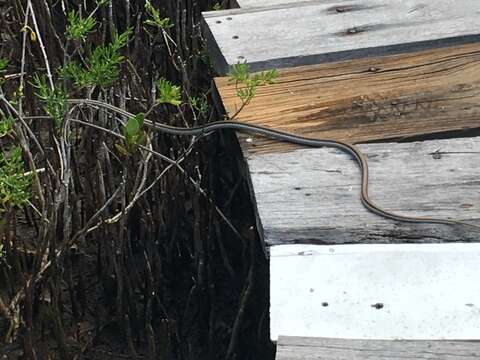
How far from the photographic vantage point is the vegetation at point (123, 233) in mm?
1892

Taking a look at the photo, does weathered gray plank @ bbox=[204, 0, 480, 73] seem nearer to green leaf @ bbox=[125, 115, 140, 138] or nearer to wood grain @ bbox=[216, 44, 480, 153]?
wood grain @ bbox=[216, 44, 480, 153]

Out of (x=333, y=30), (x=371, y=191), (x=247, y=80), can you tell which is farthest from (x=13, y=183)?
(x=333, y=30)

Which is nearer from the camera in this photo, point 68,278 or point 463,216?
point 463,216

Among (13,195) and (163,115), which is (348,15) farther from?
(13,195)

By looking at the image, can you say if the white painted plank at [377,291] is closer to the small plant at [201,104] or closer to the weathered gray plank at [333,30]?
the small plant at [201,104]

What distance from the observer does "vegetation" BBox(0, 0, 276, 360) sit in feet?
6.21

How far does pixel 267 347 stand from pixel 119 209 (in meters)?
0.52

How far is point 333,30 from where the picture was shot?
238 centimetres

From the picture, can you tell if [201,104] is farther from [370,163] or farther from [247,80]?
[370,163]

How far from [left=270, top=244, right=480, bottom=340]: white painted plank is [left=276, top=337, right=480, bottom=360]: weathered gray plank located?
0.02 meters

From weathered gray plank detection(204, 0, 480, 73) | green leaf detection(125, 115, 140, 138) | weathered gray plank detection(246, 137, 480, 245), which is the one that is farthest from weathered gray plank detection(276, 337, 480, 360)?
weathered gray plank detection(204, 0, 480, 73)

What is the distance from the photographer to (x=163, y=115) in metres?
2.40

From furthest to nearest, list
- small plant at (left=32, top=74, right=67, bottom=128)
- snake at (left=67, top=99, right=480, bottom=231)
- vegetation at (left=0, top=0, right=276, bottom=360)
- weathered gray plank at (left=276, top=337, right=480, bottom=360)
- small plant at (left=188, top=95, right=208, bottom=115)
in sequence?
small plant at (left=188, top=95, right=208, bottom=115), vegetation at (left=0, top=0, right=276, bottom=360), small plant at (left=32, top=74, right=67, bottom=128), snake at (left=67, top=99, right=480, bottom=231), weathered gray plank at (left=276, top=337, right=480, bottom=360)

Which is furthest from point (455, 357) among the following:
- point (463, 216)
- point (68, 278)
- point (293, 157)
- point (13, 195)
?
point (68, 278)
